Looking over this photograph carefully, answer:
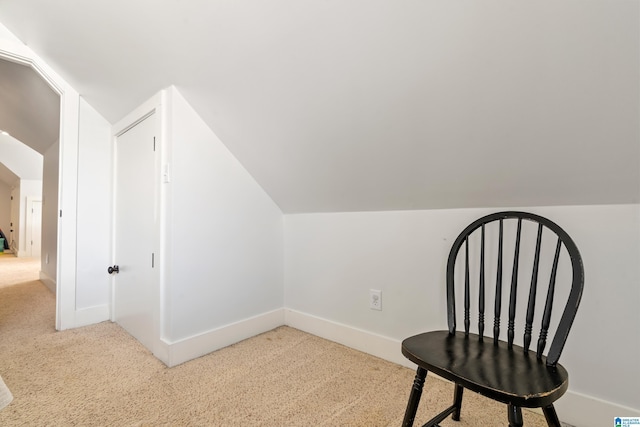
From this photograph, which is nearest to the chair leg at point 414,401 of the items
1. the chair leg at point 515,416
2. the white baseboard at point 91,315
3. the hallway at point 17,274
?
the chair leg at point 515,416

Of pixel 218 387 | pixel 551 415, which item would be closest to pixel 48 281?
pixel 218 387

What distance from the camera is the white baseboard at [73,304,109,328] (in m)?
2.33

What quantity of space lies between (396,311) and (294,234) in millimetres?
951

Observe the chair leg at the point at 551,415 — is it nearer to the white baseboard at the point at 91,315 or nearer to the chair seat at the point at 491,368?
the chair seat at the point at 491,368

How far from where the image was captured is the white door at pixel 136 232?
1892 millimetres

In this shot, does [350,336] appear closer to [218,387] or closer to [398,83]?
[218,387]

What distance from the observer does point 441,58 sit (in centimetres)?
101

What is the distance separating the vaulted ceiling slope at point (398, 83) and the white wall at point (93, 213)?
654 mm

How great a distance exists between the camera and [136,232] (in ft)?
6.82

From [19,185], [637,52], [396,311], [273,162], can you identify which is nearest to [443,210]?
[396,311]

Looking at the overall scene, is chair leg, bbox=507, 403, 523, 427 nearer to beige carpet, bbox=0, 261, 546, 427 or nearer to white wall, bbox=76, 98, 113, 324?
beige carpet, bbox=0, 261, 546, 427

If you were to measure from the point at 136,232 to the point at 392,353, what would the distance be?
183cm

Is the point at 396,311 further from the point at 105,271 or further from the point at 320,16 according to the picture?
the point at 105,271

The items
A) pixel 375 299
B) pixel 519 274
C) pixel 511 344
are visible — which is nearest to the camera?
pixel 511 344
